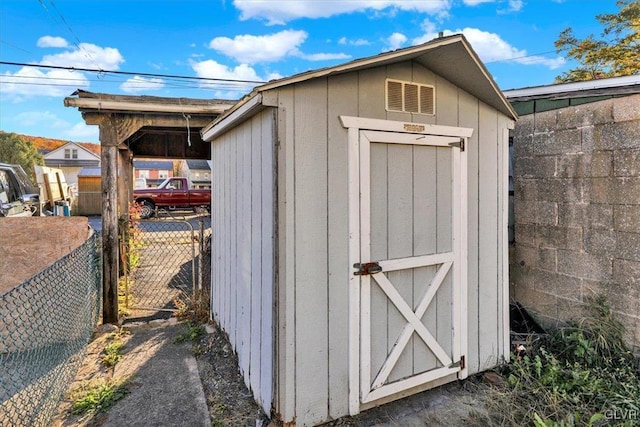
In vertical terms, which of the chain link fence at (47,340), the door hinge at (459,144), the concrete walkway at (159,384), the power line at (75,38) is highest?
the power line at (75,38)

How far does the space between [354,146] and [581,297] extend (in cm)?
254

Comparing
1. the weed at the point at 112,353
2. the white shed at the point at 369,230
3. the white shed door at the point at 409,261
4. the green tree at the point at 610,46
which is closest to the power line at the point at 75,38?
the weed at the point at 112,353

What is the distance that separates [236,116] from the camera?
104 inches

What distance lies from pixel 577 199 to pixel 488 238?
961mm

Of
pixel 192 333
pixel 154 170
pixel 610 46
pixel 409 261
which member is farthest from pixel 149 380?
pixel 154 170

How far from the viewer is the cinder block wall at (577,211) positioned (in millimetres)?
2893

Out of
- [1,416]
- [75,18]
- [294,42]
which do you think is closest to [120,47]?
[75,18]

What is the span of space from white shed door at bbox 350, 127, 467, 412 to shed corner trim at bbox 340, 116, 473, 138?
0.11ft

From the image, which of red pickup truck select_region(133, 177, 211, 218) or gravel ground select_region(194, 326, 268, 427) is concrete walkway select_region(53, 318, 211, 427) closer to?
gravel ground select_region(194, 326, 268, 427)

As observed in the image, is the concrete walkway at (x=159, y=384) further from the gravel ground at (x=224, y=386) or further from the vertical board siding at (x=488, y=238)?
the vertical board siding at (x=488, y=238)

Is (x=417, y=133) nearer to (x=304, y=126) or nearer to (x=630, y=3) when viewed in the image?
(x=304, y=126)

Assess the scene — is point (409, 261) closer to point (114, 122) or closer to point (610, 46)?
point (114, 122)

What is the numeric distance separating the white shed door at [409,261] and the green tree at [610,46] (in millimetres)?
10329

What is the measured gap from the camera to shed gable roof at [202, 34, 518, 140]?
7.11 feet
